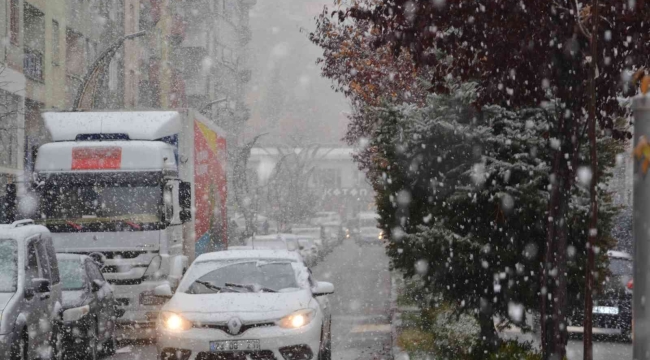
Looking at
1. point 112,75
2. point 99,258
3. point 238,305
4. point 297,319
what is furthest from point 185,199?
point 112,75

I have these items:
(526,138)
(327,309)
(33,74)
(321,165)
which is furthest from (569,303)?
(321,165)

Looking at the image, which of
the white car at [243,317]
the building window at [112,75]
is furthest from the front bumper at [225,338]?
the building window at [112,75]

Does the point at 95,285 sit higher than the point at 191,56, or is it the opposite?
the point at 191,56

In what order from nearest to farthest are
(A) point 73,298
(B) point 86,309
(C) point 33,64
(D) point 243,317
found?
(D) point 243,317, (B) point 86,309, (A) point 73,298, (C) point 33,64

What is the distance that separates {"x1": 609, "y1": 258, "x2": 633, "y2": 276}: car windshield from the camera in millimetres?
16359

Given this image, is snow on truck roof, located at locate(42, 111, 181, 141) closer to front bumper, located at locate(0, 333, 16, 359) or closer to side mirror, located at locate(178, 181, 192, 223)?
side mirror, located at locate(178, 181, 192, 223)

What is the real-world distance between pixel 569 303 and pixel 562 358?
3278 mm

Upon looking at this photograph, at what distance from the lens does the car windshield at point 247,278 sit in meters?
12.1

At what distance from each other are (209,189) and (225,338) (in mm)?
9681

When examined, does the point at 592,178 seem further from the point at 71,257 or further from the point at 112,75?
the point at 112,75

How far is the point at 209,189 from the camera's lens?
20531mm

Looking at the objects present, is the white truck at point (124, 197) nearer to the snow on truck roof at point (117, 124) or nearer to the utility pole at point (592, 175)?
the snow on truck roof at point (117, 124)

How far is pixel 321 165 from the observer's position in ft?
416

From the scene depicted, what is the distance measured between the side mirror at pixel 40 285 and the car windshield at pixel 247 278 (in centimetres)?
Result: 188
